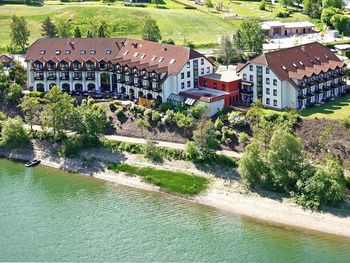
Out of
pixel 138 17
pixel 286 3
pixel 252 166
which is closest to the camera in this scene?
pixel 252 166

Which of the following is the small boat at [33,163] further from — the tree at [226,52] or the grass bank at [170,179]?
the tree at [226,52]

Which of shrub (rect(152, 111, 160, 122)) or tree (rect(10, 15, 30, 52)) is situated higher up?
tree (rect(10, 15, 30, 52))

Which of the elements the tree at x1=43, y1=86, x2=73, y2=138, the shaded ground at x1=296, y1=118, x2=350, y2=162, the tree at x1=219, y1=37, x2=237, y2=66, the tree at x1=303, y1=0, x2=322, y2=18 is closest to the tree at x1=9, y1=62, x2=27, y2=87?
the tree at x1=43, y1=86, x2=73, y2=138

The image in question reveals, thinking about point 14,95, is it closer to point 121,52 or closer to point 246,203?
point 121,52

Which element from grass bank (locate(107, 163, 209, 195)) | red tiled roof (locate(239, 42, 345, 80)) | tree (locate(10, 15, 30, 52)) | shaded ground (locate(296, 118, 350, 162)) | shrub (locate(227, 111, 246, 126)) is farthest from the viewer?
tree (locate(10, 15, 30, 52))

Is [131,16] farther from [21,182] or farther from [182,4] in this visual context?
[21,182]

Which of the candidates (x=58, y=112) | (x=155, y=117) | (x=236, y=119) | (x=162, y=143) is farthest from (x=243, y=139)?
(x=58, y=112)

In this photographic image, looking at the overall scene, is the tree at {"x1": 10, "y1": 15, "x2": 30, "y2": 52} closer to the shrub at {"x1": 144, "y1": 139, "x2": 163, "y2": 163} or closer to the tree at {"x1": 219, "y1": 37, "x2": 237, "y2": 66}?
the tree at {"x1": 219, "y1": 37, "x2": 237, "y2": 66}
